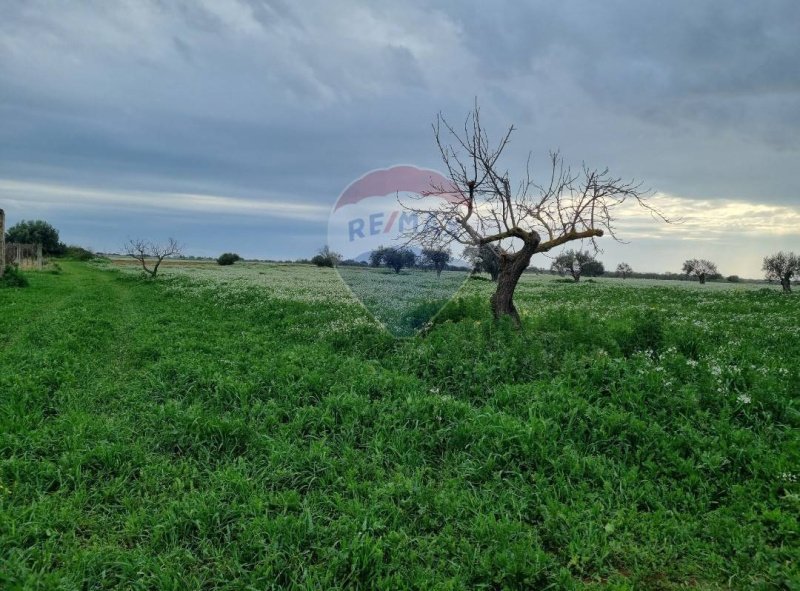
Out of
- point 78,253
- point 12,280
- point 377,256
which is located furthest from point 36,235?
point 377,256

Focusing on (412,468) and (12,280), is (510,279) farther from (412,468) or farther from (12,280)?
(12,280)

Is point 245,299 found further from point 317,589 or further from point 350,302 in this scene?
point 317,589

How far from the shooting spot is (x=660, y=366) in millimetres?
8922

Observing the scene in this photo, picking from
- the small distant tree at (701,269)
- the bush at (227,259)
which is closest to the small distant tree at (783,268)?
the small distant tree at (701,269)

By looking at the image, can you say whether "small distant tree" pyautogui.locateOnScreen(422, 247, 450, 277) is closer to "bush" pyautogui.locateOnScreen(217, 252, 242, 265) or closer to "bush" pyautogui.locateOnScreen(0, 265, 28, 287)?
"bush" pyautogui.locateOnScreen(0, 265, 28, 287)

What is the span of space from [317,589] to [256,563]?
76 centimetres

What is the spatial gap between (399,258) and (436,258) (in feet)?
4.67

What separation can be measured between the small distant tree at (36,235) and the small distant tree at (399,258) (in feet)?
309

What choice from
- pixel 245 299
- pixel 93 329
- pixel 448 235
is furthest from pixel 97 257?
pixel 448 235

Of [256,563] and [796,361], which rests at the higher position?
[796,361]

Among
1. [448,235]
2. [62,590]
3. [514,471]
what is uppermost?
[448,235]

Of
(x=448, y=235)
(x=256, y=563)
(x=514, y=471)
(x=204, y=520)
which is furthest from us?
(x=448, y=235)

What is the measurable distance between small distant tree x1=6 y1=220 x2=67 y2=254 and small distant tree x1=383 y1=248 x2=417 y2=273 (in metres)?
94.3

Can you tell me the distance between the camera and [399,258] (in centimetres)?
1702
